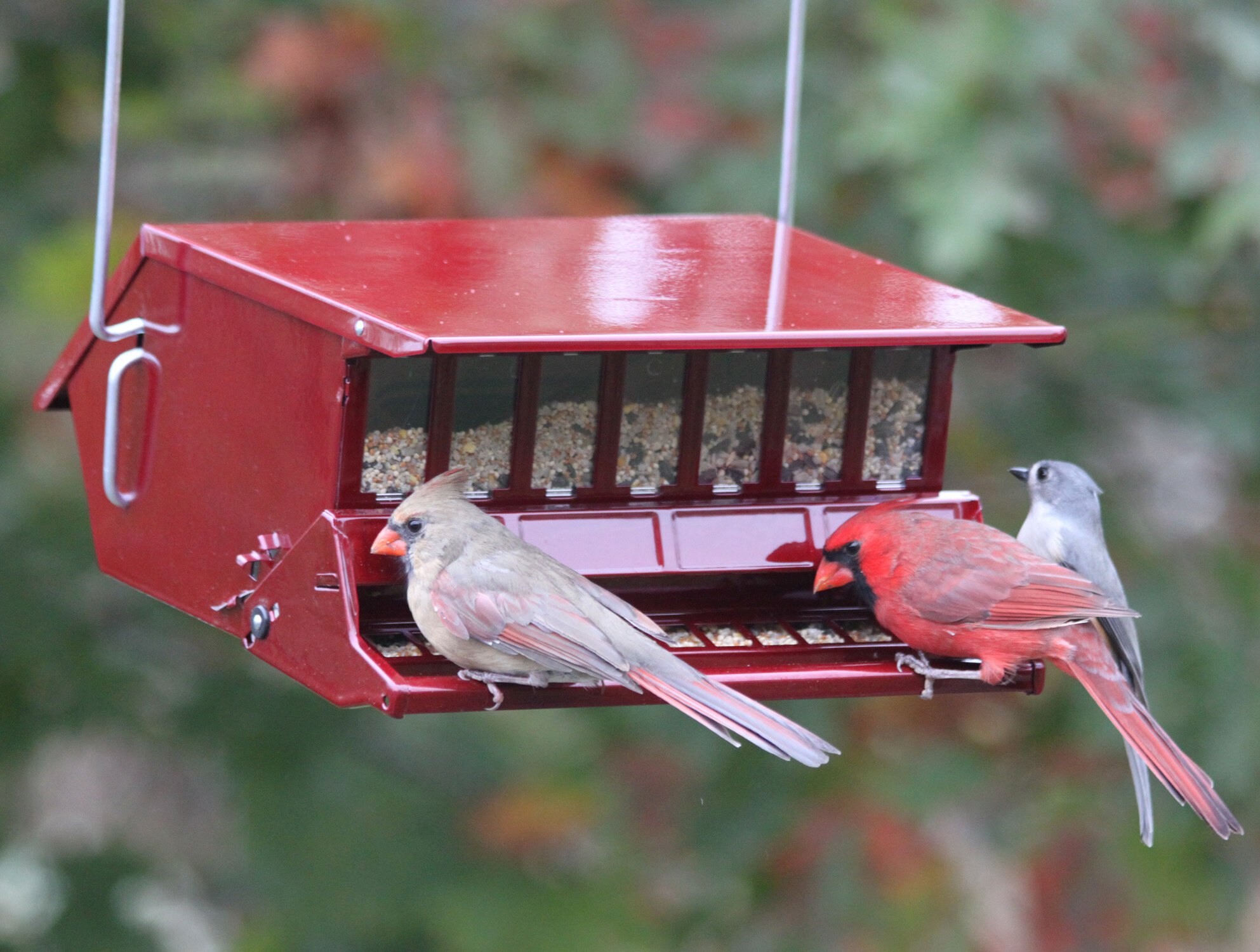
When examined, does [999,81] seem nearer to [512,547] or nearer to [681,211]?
[681,211]

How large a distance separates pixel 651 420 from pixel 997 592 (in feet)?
2.59

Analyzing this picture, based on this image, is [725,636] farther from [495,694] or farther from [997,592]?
[495,694]

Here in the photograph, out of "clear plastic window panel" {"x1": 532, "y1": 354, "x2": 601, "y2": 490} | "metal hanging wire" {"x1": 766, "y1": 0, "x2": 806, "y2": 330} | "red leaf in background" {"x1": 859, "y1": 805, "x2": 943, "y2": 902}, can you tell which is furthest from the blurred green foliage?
"clear plastic window panel" {"x1": 532, "y1": 354, "x2": 601, "y2": 490}

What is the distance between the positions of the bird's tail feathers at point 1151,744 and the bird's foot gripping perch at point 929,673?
0.22 metres

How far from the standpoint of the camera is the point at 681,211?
21.7ft

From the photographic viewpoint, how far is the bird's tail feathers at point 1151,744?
10.8ft

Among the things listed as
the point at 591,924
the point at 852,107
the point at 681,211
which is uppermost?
the point at 852,107

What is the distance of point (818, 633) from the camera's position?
12.3ft

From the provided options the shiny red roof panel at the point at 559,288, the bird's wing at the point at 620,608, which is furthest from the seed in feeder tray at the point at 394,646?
the shiny red roof panel at the point at 559,288

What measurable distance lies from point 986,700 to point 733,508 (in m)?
3.94

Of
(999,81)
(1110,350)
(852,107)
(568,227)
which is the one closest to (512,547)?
(568,227)

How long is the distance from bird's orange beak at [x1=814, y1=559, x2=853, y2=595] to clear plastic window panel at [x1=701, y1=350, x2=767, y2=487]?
0.89 ft

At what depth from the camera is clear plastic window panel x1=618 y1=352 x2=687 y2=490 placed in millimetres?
3578

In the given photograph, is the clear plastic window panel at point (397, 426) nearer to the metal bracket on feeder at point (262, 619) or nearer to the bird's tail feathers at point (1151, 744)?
the metal bracket on feeder at point (262, 619)
